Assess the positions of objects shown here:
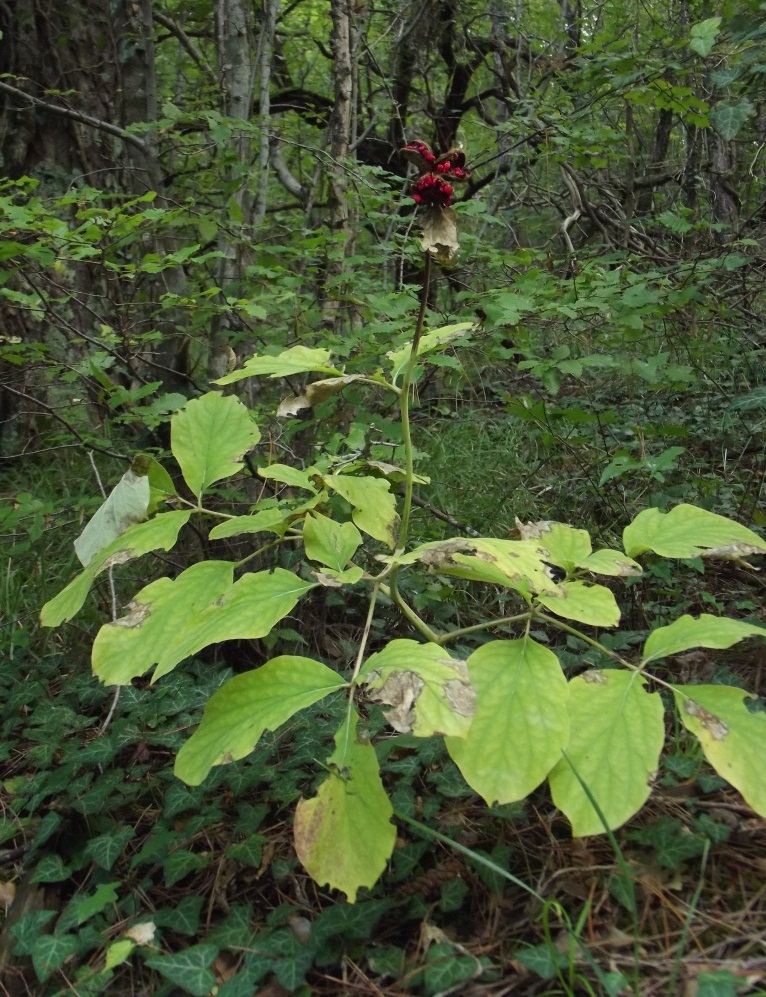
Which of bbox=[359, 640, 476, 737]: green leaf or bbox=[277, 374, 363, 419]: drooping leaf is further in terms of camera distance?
bbox=[277, 374, 363, 419]: drooping leaf

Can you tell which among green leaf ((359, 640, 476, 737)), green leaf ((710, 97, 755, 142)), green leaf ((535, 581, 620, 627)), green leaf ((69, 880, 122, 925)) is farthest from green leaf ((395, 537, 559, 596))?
green leaf ((710, 97, 755, 142))

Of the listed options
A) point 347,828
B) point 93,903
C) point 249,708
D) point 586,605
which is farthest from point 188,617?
point 93,903

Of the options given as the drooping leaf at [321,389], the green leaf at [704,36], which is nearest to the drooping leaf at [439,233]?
the drooping leaf at [321,389]

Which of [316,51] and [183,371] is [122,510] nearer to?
[183,371]

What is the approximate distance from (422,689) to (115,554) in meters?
0.57

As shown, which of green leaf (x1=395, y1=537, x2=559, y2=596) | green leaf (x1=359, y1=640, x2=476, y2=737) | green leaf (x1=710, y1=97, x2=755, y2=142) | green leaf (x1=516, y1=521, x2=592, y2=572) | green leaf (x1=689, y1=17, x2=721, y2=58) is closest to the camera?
green leaf (x1=359, y1=640, x2=476, y2=737)

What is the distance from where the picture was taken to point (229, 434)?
1.31m

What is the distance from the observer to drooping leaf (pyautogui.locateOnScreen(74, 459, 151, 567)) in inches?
46.4

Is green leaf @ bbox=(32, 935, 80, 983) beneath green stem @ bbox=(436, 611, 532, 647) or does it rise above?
beneath

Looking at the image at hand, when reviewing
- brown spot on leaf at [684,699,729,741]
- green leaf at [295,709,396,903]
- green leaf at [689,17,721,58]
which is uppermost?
green leaf at [689,17,721,58]

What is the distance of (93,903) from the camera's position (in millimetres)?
1335

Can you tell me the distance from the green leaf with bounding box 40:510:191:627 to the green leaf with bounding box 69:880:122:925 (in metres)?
0.62

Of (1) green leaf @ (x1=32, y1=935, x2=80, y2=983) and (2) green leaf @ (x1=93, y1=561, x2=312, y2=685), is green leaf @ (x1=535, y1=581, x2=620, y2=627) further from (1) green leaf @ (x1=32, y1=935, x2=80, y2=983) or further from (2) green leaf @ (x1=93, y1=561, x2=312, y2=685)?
(1) green leaf @ (x1=32, y1=935, x2=80, y2=983)

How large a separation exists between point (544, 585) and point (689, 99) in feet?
8.63
